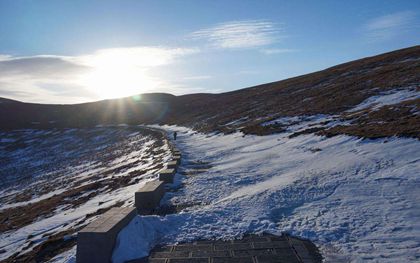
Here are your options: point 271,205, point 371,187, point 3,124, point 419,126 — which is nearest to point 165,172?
point 271,205

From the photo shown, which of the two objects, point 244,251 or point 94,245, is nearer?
point 94,245

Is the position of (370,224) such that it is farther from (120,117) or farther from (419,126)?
(120,117)

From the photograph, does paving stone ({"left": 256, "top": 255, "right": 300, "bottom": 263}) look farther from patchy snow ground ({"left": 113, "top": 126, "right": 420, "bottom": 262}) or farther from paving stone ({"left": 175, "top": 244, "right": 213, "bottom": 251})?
paving stone ({"left": 175, "top": 244, "right": 213, "bottom": 251})

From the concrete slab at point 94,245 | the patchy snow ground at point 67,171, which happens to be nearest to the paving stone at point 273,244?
the concrete slab at point 94,245

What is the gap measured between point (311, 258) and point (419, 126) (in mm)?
9421

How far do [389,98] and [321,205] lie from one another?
16783mm

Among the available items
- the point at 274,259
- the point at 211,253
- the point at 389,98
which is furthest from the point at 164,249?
the point at 389,98

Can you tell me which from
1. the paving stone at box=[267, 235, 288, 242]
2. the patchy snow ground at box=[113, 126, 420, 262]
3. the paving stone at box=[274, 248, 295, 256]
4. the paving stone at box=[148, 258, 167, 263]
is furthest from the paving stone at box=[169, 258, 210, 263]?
the paving stone at box=[267, 235, 288, 242]

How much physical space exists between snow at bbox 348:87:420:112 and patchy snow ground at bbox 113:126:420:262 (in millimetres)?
9055

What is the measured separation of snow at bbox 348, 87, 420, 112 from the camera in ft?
67.8

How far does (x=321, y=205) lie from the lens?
868 cm

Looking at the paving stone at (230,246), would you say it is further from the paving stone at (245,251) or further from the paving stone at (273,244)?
the paving stone at (273,244)

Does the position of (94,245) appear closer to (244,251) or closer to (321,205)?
(244,251)

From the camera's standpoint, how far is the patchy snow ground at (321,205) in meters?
6.79
